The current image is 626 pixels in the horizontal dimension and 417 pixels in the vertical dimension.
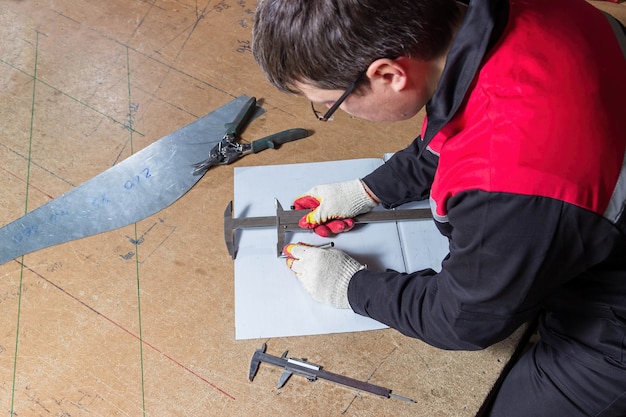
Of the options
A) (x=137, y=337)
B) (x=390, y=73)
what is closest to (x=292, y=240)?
(x=137, y=337)

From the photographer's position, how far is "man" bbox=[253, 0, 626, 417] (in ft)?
2.43

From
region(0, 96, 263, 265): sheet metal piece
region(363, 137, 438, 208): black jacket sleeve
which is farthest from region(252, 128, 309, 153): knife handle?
region(363, 137, 438, 208): black jacket sleeve

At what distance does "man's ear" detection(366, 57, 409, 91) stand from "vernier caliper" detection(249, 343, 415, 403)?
1.88 feet

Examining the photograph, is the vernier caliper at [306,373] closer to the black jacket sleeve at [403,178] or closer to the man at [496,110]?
the man at [496,110]

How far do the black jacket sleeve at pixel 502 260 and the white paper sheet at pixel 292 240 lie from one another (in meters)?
0.23

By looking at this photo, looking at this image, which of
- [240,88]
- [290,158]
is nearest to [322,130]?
[290,158]

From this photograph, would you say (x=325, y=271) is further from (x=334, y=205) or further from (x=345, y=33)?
(x=345, y=33)

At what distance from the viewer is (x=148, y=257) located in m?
1.22

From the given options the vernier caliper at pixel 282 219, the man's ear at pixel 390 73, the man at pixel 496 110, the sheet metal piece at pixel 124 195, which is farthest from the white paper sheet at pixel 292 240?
the man's ear at pixel 390 73

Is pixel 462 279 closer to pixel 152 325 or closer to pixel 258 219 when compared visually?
pixel 258 219

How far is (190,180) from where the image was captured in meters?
1.33

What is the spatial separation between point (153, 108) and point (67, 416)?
0.77m

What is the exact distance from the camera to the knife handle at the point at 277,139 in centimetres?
137

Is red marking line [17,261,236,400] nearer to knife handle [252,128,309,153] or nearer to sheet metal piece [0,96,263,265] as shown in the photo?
sheet metal piece [0,96,263,265]
